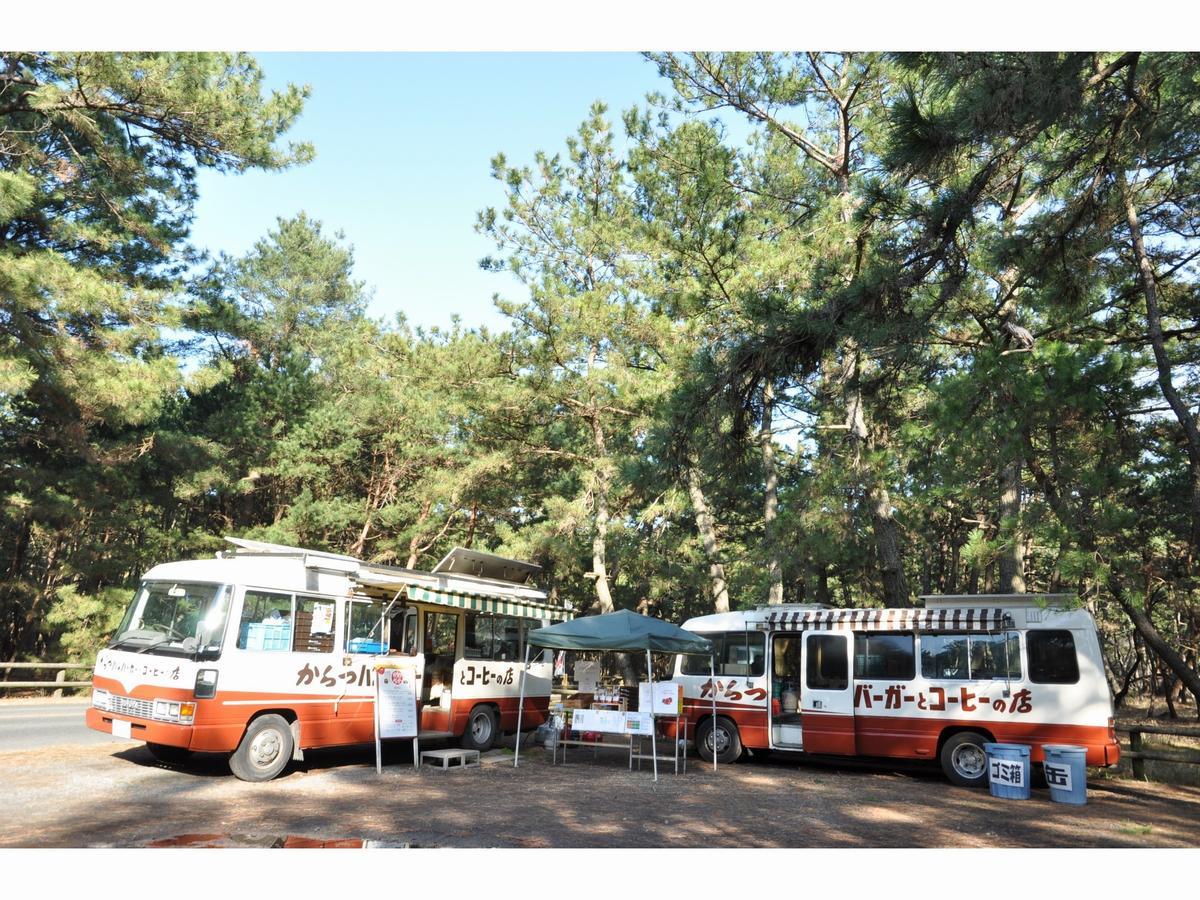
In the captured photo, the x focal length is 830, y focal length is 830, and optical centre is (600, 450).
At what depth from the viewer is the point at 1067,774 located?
31.6 feet

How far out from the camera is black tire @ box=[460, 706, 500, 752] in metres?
12.8

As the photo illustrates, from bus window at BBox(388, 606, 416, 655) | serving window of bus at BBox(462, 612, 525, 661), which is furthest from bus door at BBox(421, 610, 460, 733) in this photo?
bus window at BBox(388, 606, 416, 655)

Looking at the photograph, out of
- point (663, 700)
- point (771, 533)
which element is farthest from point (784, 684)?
point (771, 533)

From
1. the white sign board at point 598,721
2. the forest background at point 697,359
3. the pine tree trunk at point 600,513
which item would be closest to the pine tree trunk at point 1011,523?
the forest background at point 697,359

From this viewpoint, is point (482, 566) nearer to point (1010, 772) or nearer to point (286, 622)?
point (286, 622)

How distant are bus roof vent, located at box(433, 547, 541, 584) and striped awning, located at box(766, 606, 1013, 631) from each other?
15.8ft

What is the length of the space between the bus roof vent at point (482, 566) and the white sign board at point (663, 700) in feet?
11.6

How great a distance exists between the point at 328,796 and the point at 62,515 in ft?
61.4

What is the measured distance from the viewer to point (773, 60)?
16.2 metres

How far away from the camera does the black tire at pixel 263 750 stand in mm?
9273

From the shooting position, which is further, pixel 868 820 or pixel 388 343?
pixel 388 343

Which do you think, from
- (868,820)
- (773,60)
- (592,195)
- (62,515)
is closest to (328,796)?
(868,820)

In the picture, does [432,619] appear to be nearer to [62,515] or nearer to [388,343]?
[388,343]

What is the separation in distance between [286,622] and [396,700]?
1837mm
